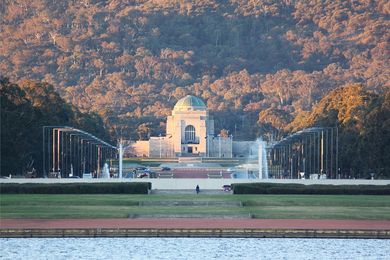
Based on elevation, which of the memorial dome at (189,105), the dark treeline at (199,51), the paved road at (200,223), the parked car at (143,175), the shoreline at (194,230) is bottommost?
the shoreline at (194,230)

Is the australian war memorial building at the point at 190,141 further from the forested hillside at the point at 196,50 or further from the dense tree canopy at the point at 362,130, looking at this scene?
the dense tree canopy at the point at 362,130

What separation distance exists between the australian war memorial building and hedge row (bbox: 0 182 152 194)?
2541 inches

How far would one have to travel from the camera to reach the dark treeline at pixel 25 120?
→ 210 feet

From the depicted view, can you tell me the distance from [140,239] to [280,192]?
61.0ft

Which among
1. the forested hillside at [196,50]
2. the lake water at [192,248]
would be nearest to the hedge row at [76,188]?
the lake water at [192,248]

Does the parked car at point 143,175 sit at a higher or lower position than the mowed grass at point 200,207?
higher

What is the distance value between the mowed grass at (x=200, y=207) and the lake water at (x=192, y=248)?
5730 millimetres

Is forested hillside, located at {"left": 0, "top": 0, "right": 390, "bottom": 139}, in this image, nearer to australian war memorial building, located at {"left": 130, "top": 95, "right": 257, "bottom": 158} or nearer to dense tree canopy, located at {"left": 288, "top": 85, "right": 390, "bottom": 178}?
australian war memorial building, located at {"left": 130, "top": 95, "right": 257, "bottom": 158}

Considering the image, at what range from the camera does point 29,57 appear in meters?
172

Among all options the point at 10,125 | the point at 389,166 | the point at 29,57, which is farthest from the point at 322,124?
the point at 29,57

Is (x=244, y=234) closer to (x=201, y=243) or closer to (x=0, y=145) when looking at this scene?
(x=201, y=243)

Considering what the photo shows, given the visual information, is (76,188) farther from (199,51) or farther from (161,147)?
(199,51)

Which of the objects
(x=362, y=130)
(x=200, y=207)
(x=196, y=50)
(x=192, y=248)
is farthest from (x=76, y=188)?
(x=196, y=50)

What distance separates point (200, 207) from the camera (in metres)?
44.5
